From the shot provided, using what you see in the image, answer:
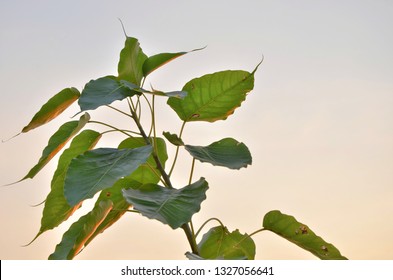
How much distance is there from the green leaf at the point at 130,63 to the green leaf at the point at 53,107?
0.10 m

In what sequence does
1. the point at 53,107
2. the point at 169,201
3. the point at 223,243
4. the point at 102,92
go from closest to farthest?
the point at 169,201 → the point at 102,92 → the point at 53,107 → the point at 223,243

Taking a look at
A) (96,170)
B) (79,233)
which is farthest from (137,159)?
(79,233)

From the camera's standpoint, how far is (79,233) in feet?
4.04

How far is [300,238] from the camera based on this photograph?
127 cm

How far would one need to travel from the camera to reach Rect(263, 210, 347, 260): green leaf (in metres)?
1.26

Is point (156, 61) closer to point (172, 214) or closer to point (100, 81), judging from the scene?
point (100, 81)

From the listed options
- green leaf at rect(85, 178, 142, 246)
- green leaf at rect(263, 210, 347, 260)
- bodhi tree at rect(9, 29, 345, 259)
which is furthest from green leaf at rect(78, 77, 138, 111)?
green leaf at rect(263, 210, 347, 260)

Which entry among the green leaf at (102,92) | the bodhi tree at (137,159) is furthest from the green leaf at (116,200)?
the green leaf at (102,92)

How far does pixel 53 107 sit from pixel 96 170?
0.23 m

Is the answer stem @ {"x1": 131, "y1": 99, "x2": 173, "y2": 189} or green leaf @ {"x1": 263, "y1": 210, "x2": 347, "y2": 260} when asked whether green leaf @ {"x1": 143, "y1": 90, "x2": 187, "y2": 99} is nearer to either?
stem @ {"x1": 131, "y1": 99, "x2": 173, "y2": 189}

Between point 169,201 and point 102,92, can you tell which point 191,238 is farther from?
point 102,92

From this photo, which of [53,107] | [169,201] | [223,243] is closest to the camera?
[169,201]
